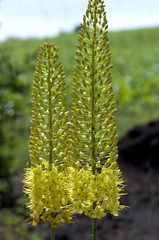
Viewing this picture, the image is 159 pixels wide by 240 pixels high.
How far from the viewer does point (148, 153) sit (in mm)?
10383

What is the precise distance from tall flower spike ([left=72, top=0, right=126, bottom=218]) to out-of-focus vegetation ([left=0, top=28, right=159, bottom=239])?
17.8ft

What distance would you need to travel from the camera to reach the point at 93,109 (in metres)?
2.25

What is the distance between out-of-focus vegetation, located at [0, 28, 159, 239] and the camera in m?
8.12

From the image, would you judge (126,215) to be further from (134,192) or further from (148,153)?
(148,153)

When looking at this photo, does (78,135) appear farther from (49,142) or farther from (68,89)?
(68,89)

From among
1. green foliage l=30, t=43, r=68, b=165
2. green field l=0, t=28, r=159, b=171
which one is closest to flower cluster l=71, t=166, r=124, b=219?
green foliage l=30, t=43, r=68, b=165

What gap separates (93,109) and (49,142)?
0.32 metres

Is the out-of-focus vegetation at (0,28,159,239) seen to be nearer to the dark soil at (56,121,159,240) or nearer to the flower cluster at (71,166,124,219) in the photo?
the dark soil at (56,121,159,240)

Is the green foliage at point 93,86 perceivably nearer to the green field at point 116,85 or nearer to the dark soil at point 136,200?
the dark soil at point 136,200

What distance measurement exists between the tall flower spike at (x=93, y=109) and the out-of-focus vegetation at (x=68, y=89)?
17.8ft

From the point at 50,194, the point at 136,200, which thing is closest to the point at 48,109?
the point at 50,194

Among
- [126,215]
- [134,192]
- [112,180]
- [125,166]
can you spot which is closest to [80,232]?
[126,215]

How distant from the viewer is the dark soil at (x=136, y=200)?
7.56m

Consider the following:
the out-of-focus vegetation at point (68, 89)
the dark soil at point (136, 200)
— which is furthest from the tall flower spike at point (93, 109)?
the out-of-focus vegetation at point (68, 89)
